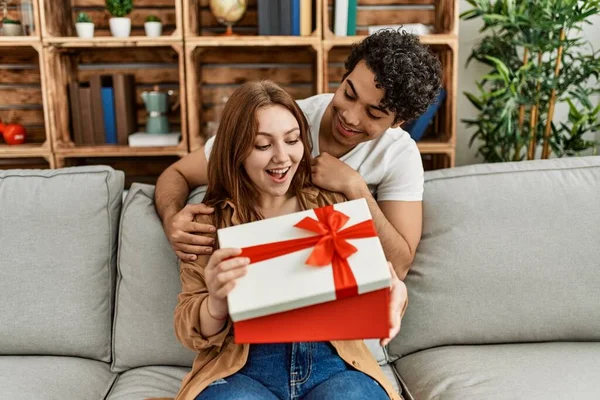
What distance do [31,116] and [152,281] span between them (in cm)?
144

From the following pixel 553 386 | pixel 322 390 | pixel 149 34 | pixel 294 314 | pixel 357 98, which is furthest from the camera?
pixel 149 34

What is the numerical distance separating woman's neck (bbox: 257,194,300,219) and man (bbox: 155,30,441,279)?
0.09 m

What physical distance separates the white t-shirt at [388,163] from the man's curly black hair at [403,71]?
0.43ft

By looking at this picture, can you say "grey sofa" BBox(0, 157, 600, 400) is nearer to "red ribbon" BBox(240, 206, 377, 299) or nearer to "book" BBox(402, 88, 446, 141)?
"red ribbon" BBox(240, 206, 377, 299)

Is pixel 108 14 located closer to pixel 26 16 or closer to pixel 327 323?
pixel 26 16

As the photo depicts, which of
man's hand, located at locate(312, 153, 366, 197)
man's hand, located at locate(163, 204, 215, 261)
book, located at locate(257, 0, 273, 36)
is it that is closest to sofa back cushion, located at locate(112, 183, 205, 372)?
man's hand, located at locate(163, 204, 215, 261)

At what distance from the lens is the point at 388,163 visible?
1.54 metres

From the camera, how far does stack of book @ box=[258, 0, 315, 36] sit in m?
2.11

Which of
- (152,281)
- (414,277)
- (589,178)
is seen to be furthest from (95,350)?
(589,178)

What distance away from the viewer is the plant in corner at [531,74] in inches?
80.0

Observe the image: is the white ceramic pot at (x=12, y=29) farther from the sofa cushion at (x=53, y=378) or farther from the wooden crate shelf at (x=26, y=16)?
the sofa cushion at (x=53, y=378)

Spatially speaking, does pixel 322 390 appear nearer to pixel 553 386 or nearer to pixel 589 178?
pixel 553 386

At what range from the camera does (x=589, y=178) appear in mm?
1549

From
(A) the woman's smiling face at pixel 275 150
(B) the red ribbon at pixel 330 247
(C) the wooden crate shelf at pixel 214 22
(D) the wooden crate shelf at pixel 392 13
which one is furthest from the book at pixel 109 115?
(B) the red ribbon at pixel 330 247
